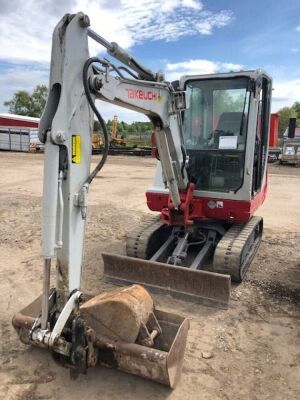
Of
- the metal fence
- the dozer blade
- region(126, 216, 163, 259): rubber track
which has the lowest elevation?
the dozer blade

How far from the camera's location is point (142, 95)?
3742 mm

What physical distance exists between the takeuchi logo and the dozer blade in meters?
1.93

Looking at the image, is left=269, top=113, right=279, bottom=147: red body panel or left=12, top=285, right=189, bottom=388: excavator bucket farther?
left=269, top=113, right=279, bottom=147: red body panel

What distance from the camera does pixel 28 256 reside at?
5.91 metres

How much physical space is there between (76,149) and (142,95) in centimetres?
117

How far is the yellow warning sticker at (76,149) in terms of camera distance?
2.84 meters

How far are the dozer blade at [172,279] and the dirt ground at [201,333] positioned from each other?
126 mm

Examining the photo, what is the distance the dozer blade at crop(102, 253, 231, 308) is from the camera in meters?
4.43

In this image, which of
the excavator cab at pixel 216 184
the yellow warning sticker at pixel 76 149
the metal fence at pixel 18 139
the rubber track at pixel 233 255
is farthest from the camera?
the metal fence at pixel 18 139

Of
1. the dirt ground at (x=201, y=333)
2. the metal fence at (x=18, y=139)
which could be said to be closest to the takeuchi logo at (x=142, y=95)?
the dirt ground at (x=201, y=333)

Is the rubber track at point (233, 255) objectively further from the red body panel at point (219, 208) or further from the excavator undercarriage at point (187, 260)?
the red body panel at point (219, 208)

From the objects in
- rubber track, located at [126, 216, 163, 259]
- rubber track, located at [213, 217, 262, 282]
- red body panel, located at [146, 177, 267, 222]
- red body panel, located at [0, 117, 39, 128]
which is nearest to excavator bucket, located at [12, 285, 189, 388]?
rubber track, located at [213, 217, 262, 282]

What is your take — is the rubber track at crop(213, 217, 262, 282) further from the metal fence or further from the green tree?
the green tree

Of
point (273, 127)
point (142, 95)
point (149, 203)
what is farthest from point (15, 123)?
point (142, 95)
